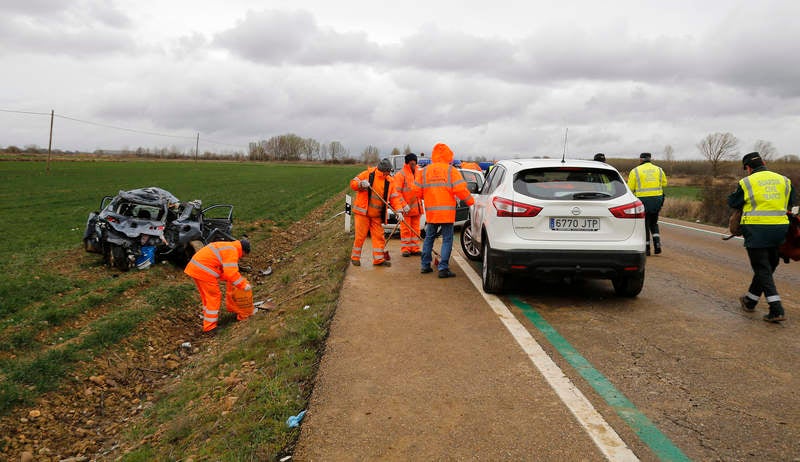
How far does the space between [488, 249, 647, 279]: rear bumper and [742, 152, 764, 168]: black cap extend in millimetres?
1618

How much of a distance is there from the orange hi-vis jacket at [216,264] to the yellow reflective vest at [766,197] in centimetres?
638

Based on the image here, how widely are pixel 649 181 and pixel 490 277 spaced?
16.8 ft

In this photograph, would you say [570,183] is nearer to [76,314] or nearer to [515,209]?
[515,209]

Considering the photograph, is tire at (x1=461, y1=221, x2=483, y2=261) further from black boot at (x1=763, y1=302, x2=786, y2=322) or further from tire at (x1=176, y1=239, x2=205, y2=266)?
A: tire at (x1=176, y1=239, x2=205, y2=266)

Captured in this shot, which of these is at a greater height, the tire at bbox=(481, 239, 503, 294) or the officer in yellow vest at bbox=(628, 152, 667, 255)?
the officer in yellow vest at bbox=(628, 152, 667, 255)

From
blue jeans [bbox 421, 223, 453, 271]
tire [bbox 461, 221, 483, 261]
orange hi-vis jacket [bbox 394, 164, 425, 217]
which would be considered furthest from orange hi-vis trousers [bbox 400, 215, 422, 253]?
blue jeans [bbox 421, 223, 453, 271]

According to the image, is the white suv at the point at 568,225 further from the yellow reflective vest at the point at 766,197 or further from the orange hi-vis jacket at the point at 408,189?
the orange hi-vis jacket at the point at 408,189

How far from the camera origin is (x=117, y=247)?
10648 millimetres

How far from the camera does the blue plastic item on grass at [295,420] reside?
3549mm

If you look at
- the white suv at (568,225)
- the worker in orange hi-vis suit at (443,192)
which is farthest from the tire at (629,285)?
the worker in orange hi-vis suit at (443,192)

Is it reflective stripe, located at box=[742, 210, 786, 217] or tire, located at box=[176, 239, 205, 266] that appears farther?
tire, located at box=[176, 239, 205, 266]

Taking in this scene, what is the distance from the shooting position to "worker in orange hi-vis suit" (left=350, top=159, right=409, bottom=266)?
8.67 meters

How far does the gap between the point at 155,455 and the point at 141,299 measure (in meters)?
5.22

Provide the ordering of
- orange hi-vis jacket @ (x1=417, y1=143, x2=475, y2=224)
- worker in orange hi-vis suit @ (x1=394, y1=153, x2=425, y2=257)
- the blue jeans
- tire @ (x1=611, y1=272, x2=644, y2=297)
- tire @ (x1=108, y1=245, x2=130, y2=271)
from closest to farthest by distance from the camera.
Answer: tire @ (x1=611, y1=272, x2=644, y2=297) < orange hi-vis jacket @ (x1=417, y1=143, x2=475, y2=224) < the blue jeans < worker in orange hi-vis suit @ (x1=394, y1=153, x2=425, y2=257) < tire @ (x1=108, y1=245, x2=130, y2=271)
